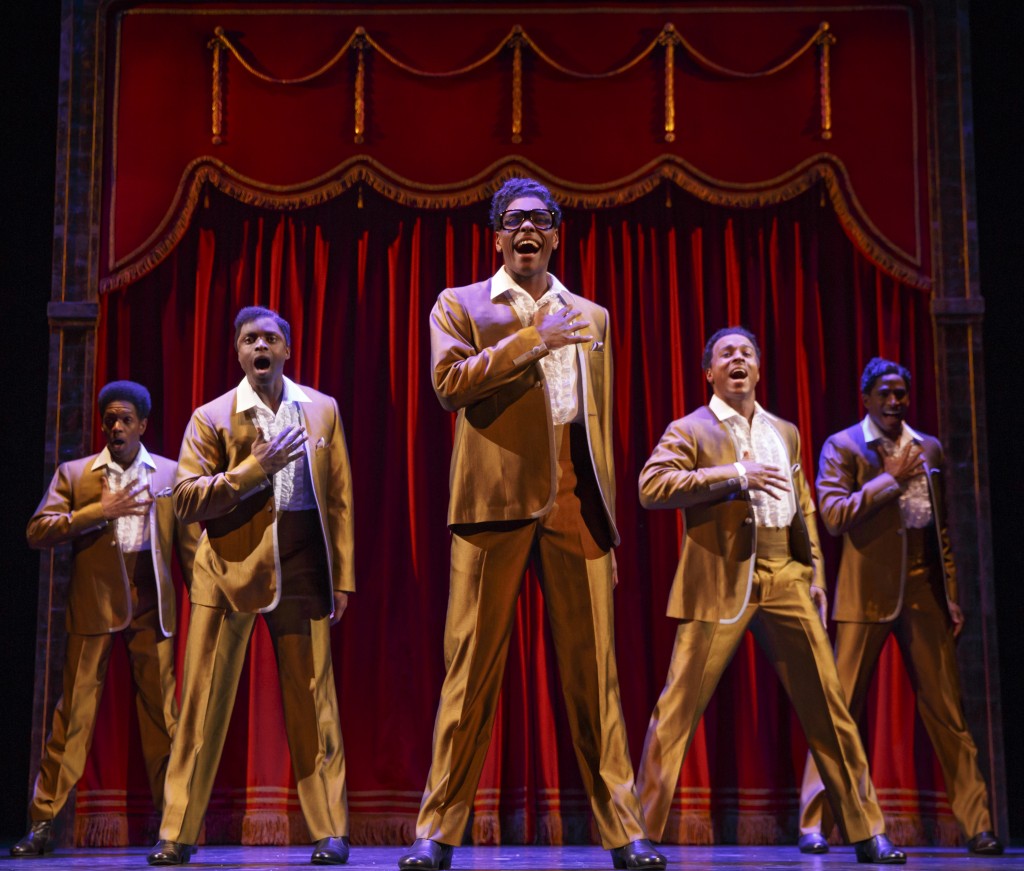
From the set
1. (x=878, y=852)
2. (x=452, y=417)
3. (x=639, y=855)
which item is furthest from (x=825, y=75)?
(x=639, y=855)

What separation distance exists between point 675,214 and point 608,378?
94.2 inches

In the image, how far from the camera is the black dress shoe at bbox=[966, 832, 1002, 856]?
4586 mm

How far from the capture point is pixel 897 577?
15.6ft

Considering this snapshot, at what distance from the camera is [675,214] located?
223 inches

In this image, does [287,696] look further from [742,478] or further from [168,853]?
[742,478]

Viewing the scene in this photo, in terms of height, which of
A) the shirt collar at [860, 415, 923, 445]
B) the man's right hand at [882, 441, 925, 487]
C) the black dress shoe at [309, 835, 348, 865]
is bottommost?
the black dress shoe at [309, 835, 348, 865]

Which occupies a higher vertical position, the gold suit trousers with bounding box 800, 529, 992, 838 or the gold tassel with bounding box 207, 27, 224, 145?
the gold tassel with bounding box 207, 27, 224, 145

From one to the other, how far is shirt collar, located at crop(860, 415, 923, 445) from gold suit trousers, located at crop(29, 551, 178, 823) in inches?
105

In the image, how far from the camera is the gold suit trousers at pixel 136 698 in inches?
182

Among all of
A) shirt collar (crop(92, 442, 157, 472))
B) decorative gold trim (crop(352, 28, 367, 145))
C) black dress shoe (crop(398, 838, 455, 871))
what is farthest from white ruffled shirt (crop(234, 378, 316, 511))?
decorative gold trim (crop(352, 28, 367, 145))

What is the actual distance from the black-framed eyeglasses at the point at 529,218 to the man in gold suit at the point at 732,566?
1198 millimetres

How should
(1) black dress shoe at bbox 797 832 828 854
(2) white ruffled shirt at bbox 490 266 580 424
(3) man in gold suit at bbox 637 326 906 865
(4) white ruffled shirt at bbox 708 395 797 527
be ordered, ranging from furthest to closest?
(1) black dress shoe at bbox 797 832 828 854 → (4) white ruffled shirt at bbox 708 395 797 527 → (3) man in gold suit at bbox 637 326 906 865 → (2) white ruffled shirt at bbox 490 266 580 424

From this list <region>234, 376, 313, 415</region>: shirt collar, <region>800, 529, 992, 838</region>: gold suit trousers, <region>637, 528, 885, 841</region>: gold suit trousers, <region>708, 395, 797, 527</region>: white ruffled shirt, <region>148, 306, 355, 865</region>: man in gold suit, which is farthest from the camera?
<region>800, 529, 992, 838</region>: gold suit trousers

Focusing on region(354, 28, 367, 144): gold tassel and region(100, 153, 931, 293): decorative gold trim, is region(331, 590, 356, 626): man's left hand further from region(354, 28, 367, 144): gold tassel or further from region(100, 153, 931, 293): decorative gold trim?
region(354, 28, 367, 144): gold tassel
